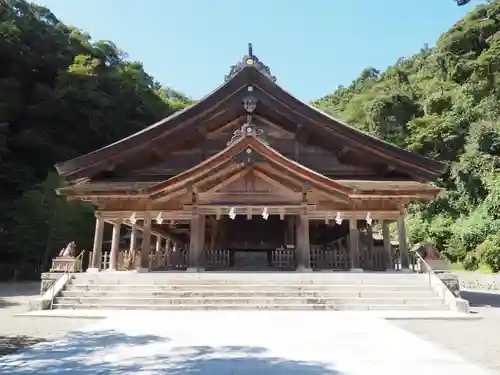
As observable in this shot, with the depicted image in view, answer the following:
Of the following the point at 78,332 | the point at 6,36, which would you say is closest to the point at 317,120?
the point at 78,332

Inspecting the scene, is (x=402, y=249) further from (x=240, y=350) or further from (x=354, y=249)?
(x=240, y=350)

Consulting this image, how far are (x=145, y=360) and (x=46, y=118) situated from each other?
38.2 metres

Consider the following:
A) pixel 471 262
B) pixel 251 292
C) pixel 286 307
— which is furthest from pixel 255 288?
pixel 471 262

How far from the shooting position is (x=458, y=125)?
3947 cm

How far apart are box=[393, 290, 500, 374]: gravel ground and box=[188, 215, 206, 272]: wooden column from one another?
21.7ft

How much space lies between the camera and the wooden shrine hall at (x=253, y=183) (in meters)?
13.4

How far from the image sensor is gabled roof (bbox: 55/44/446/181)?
14.9m

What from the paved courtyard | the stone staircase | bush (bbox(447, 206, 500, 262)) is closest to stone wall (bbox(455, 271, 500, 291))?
bush (bbox(447, 206, 500, 262))

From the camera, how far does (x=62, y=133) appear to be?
3809cm

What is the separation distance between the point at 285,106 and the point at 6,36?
36.1m

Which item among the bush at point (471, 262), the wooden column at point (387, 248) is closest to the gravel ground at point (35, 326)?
the wooden column at point (387, 248)

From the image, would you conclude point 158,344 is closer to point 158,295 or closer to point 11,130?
point 158,295

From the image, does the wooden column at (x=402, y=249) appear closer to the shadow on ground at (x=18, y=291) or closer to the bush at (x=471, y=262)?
the shadow on ground at (x=18, y=291)

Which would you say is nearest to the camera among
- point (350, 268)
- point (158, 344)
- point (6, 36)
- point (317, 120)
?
point (158, 344)
